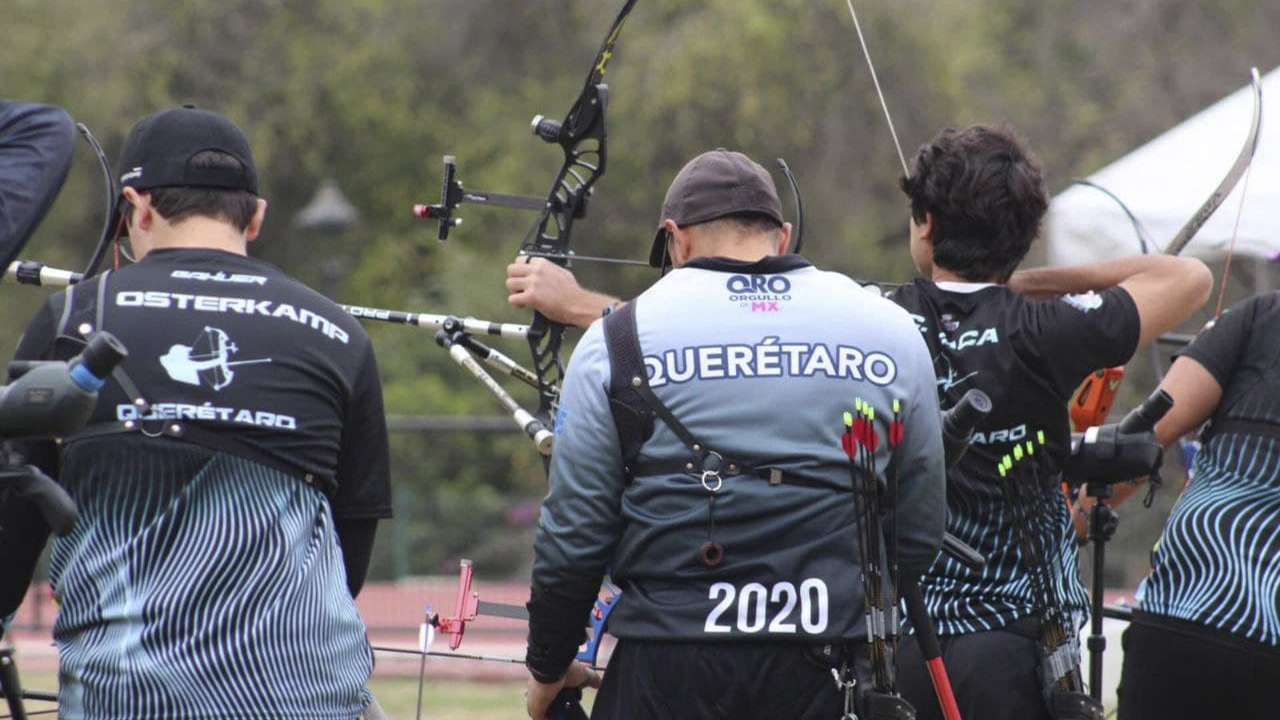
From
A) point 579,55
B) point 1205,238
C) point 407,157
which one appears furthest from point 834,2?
point 1205,238

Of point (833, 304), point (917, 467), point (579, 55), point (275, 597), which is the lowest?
point (275, 597)

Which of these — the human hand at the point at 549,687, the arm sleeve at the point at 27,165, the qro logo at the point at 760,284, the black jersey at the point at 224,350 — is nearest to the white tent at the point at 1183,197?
the qro logo at the point at 760,284

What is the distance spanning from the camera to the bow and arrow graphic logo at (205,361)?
326cm

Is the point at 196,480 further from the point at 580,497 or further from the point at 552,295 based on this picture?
the point at 552,295

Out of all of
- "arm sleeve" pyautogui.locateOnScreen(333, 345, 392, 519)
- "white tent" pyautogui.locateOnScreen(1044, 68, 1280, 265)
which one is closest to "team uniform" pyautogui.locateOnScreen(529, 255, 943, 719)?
"arm sleeve" pyautogui.locateOnScreen(333, 345, 392, 519)

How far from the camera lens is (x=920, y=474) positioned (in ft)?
11.9

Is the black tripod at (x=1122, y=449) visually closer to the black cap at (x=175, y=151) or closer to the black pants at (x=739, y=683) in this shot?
the black pants at (x=739, y=683)

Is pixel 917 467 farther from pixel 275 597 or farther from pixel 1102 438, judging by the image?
pixel 275 597

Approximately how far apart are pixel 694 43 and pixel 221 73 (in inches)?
279

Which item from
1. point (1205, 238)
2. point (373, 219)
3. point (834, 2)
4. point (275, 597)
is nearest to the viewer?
point (275, 597)

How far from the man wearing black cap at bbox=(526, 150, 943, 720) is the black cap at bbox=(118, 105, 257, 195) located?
2.52 ft

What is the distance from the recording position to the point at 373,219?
26.5m

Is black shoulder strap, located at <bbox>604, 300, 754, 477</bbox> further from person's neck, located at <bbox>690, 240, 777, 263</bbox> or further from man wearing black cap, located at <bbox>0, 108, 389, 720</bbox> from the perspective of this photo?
man wearing black cap, located at <bbox>0, 108, 389, 720</bbox>

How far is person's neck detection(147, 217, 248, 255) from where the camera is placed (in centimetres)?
341
